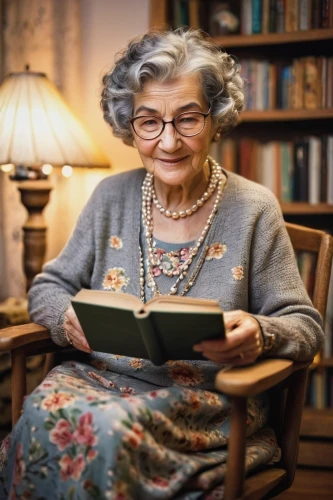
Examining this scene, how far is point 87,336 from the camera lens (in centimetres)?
151

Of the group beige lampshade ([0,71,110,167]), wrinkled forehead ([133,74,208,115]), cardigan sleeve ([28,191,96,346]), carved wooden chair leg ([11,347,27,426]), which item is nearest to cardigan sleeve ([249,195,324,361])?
wrinkled forehead ([133,74,208,115])

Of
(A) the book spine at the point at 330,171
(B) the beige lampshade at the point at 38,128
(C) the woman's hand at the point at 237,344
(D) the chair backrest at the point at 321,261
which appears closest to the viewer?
(C) the woman's hand at the point at 237,344

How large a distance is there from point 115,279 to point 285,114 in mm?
1018

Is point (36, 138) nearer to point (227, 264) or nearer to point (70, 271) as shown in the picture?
point (70, 271)

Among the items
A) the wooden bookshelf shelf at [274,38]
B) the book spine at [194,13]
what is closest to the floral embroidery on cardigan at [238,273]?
the wooden bookshelf shelf at [274,38]

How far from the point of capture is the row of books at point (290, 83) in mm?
2494

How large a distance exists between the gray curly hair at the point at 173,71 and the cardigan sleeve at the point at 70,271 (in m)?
0.27

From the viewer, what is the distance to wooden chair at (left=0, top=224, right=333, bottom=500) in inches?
52.0

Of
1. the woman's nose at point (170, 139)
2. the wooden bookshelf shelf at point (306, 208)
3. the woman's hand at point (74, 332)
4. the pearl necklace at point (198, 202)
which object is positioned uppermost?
the woman's nose at point (170, 139)

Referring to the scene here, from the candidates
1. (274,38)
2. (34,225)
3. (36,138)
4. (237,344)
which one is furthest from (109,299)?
(274,38)

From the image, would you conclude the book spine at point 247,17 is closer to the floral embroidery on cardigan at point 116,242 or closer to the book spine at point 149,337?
the floral embroidery on cardigan at point 116,242

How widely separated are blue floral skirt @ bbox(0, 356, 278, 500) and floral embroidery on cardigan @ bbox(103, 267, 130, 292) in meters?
0.32

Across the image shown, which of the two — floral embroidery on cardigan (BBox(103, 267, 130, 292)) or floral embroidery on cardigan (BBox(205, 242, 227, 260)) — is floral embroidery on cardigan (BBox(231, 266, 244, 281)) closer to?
floral embroidery on cardigan (BBox(205, 242, 227, 260))

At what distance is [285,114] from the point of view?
2477 mm
